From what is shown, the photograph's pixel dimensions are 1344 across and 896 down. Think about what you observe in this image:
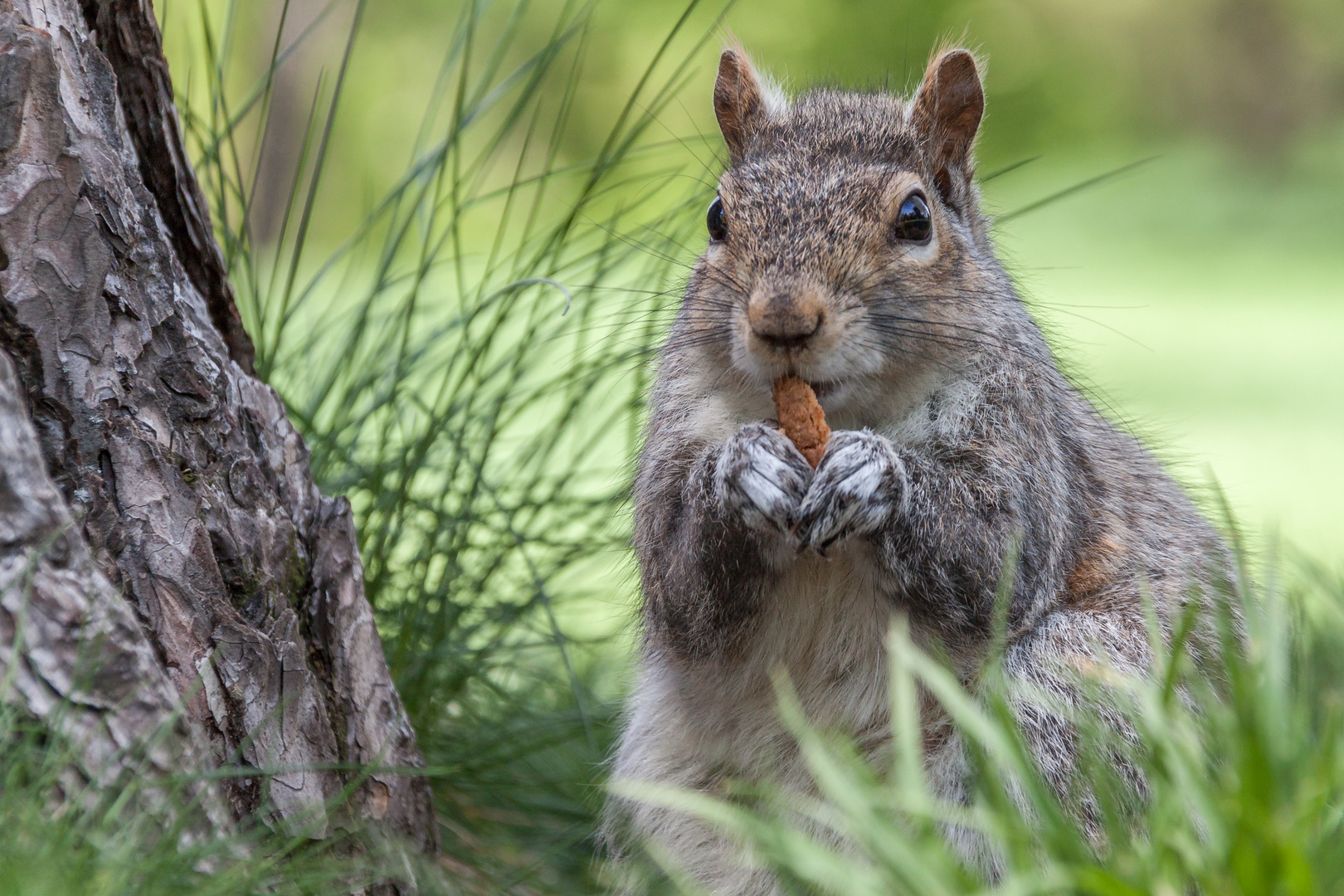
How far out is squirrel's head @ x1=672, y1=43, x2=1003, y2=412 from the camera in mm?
1578

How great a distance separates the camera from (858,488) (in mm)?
1539

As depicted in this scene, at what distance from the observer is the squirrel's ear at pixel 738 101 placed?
1.99 m

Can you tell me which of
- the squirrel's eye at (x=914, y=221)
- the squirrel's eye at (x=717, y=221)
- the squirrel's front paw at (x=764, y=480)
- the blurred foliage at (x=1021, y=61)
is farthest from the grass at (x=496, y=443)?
the blurred foliage at (x=1021, y=61)

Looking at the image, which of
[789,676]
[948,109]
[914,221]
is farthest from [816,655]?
[948,109]

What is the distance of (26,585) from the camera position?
3.87 feet

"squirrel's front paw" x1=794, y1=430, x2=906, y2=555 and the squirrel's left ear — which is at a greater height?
the squirrel's left ear

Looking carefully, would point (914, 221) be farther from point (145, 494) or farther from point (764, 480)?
point (145, 494)

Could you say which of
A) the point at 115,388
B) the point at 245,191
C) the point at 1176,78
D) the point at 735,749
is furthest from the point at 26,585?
the point at 1176,78

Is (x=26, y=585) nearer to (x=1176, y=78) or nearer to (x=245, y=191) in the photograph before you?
(x=245, y=191)

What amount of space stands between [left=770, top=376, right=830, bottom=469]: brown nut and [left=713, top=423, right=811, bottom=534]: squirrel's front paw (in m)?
0.02

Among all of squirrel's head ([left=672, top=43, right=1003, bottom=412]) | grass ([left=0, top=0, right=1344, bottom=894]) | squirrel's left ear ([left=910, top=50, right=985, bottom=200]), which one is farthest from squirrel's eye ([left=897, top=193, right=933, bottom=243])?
grass ([left=0, top=0, right=1344, bottom=894])

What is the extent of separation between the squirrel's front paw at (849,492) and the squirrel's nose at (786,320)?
14 centimetres

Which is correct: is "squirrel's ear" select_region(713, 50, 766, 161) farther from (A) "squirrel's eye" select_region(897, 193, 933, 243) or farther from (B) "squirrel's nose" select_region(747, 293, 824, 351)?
(B) "squirrel's nose" select_region(747, 293, 824, 351)

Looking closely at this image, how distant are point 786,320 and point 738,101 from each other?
638 mm
